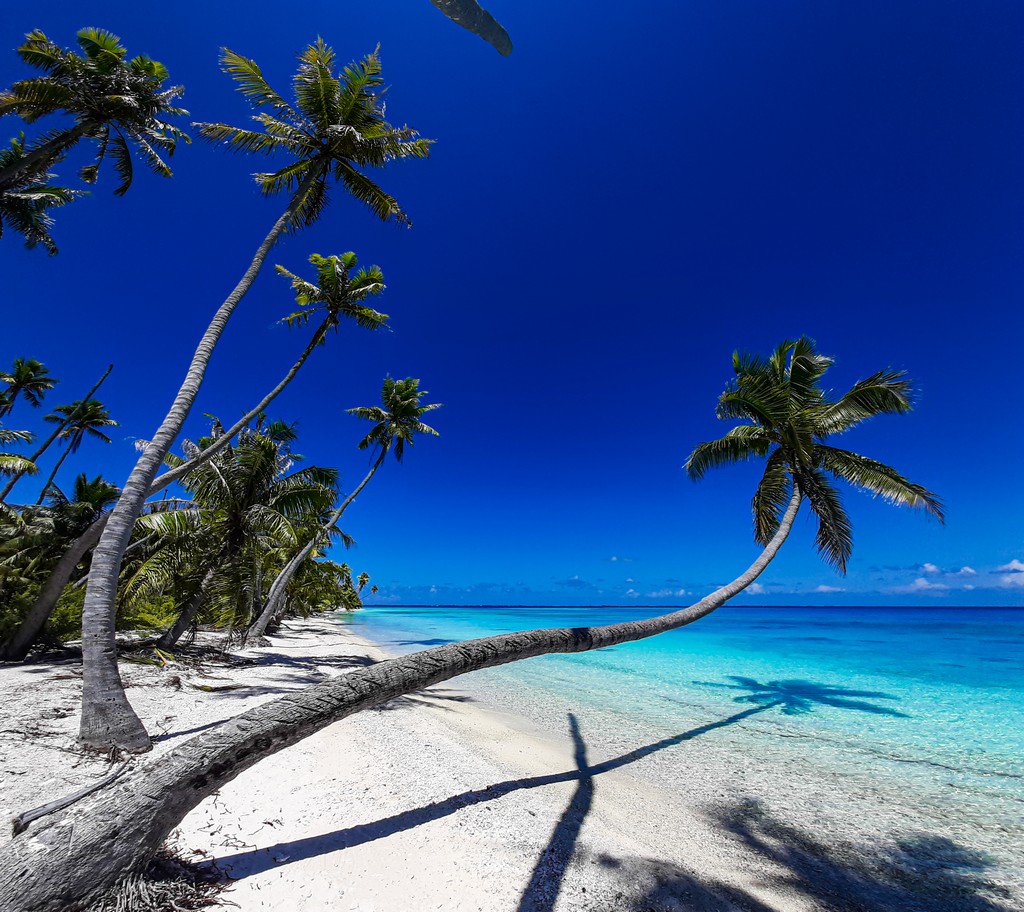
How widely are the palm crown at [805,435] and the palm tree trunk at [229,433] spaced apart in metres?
11.1

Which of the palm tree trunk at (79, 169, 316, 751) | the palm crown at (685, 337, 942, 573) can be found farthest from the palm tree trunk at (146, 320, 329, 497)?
the palm crown at (685, 337, 942, 573)

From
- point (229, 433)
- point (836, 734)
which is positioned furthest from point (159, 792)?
point (836, 734)

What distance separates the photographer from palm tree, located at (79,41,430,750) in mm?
5008

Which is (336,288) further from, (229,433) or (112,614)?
(112,614)

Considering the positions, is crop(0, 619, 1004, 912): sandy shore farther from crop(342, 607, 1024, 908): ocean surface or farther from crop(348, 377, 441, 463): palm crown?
crop(348, 377, 441, 463): palm crown

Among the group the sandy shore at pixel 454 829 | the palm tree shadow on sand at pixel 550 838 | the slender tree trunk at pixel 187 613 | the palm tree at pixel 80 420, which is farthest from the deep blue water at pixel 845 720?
the palm tree at pixel 80 420

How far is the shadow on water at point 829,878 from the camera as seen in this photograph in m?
3.39

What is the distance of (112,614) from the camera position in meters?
5.37

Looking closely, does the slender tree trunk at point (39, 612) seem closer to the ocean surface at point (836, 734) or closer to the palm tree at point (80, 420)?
the ocean surface at point (836, 734)

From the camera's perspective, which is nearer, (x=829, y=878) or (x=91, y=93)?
(x=829, y=878)

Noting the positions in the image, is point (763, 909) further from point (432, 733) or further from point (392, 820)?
point (432, 733)

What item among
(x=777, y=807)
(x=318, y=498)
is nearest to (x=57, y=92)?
(x=318, y=498)

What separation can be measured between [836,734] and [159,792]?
11570 millimetres

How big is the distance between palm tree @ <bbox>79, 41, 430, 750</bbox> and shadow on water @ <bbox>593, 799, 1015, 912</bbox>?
5.77 meters
